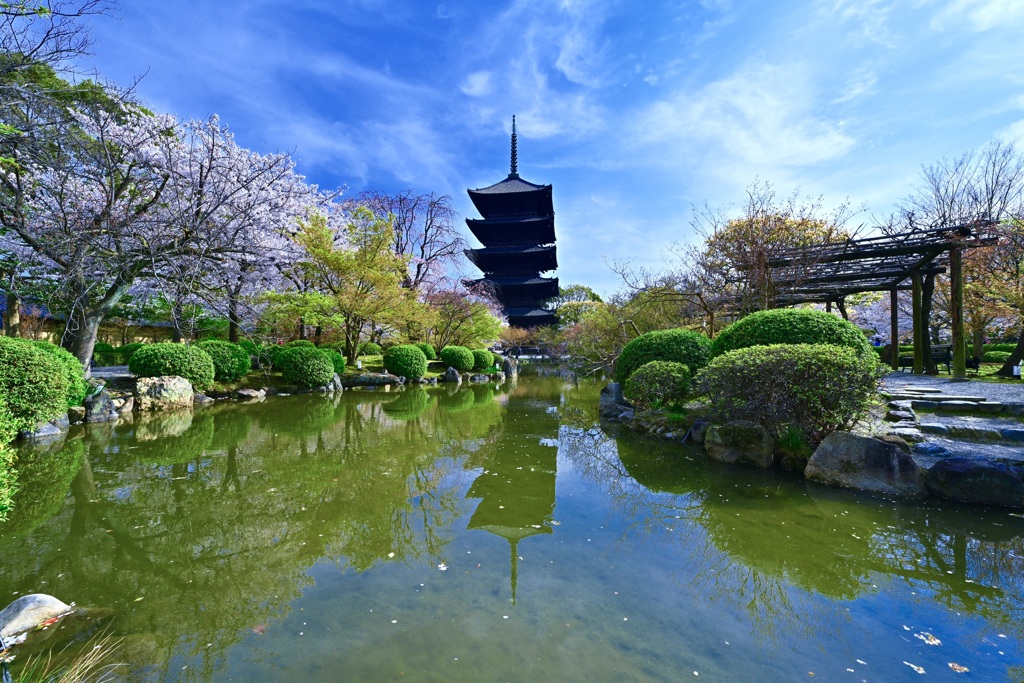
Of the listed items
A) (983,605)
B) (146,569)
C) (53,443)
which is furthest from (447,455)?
(53,443)

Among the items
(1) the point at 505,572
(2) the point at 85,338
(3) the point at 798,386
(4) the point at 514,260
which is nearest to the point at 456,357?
(2) the point at 85,338

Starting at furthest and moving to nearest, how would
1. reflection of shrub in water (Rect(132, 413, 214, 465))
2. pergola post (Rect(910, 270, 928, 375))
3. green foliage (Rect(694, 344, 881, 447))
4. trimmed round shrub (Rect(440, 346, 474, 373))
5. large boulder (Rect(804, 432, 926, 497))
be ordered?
1. trimmed round shrub (Rect(440, 346, 474, 373))
2. pergola post (Rect(910, 270, 928, 375))
3. reflection of shrub in water (Rect(132, 413, 214, 465))
4. green foliage (Rect(694, 344, 881, 447))
5. large boulder (Rect(804, 432, 926, 497))

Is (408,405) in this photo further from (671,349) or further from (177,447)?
(671,349)

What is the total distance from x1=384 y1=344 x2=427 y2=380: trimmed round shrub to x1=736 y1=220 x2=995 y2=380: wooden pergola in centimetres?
984

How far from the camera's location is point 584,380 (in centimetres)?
1747

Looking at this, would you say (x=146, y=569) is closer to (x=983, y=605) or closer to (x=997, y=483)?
(x=983, y=605)

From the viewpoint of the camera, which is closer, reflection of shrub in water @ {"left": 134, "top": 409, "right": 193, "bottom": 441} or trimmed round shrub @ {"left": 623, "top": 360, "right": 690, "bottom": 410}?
reflection of shrub in water @ {"left": 134, "top": 409, "right": 193, "bottom": 441}

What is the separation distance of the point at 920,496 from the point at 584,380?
44.8ft

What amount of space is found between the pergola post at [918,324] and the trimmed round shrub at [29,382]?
579 inches

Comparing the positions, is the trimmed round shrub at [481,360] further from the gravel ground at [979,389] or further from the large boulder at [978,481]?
the large boulder at [978,481]

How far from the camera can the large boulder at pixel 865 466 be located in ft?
12.8

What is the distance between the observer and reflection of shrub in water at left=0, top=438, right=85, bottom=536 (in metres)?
3.37

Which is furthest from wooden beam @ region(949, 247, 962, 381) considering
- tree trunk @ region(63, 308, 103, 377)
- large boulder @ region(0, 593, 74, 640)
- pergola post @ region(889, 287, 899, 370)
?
tree trunk @ region(63, 308, 103, 377)

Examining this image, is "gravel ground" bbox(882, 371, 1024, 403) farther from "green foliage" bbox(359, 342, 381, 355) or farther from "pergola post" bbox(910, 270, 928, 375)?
"green foliage" bbox(359, 342, 381, 355)
